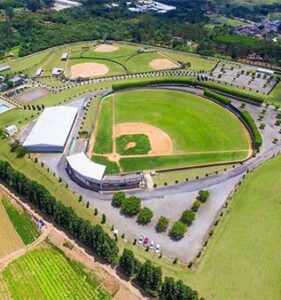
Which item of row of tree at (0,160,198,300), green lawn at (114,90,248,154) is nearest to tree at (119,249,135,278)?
row of tree at (0,160,198,300)

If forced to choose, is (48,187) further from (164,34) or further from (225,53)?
(164,34)

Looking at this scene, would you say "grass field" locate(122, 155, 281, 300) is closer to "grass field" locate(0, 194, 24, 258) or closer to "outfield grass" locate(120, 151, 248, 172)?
"outfield grass" locate(120, 151, 248, 172)

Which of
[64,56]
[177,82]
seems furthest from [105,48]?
[177,82]

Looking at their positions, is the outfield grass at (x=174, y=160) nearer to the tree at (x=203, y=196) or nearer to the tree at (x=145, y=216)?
the tree at (x=203, y=196)

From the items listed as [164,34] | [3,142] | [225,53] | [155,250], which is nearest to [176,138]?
[155,250]

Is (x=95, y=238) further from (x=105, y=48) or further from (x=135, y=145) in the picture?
(x=105, y=48)
